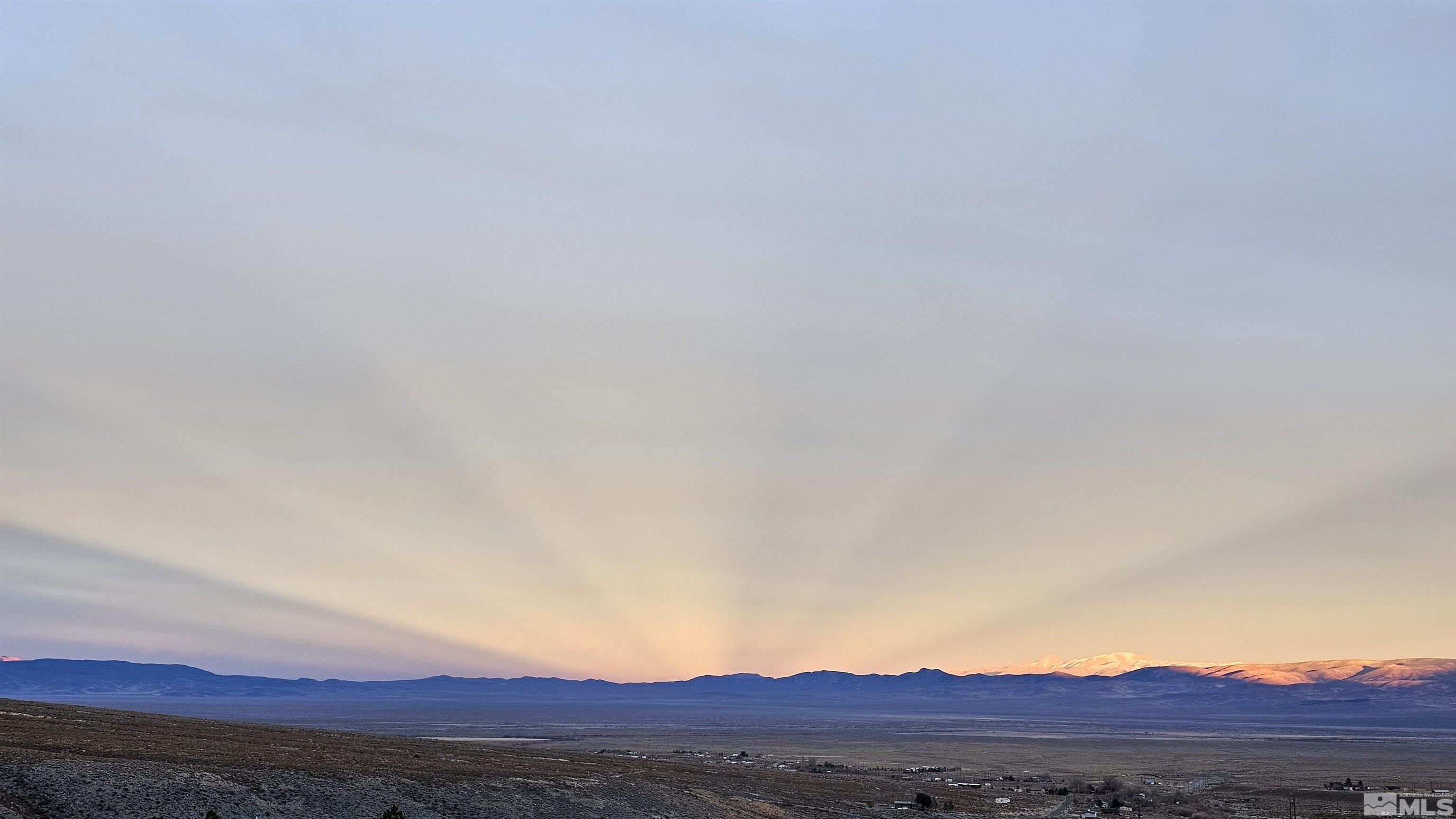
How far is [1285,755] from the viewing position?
12950 cm

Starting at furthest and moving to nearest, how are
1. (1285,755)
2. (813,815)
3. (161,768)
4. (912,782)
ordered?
(1285,755)
(912,782)
(813,815)
(161,768)

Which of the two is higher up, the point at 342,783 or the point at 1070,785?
the point at 342,783

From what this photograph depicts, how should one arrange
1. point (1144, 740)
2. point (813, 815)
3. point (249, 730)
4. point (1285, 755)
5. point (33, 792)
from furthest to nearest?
1. point (1144, 740)
2. point (1285, 755)
3. point (249, 730)
4. point (813, 815)
5. point (33, 792)

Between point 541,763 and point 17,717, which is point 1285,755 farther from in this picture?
point 17,717

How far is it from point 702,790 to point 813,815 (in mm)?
6943

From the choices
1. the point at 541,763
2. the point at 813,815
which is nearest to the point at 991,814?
the point at 813,815

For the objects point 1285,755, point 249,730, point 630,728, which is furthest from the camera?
point 630,728

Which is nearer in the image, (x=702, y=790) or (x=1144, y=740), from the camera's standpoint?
(x=702, y=790)

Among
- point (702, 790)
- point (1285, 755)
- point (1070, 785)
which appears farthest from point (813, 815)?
point (1285, 755)

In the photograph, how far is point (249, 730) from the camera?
77.2 m

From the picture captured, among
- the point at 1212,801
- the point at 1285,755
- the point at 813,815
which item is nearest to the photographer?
the point at 813,815

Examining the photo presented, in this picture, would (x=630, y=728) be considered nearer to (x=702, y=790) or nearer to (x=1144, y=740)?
(x=1144, y=740)

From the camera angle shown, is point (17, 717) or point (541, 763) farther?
point (541, 763)

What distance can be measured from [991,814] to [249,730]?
52.2 metres
